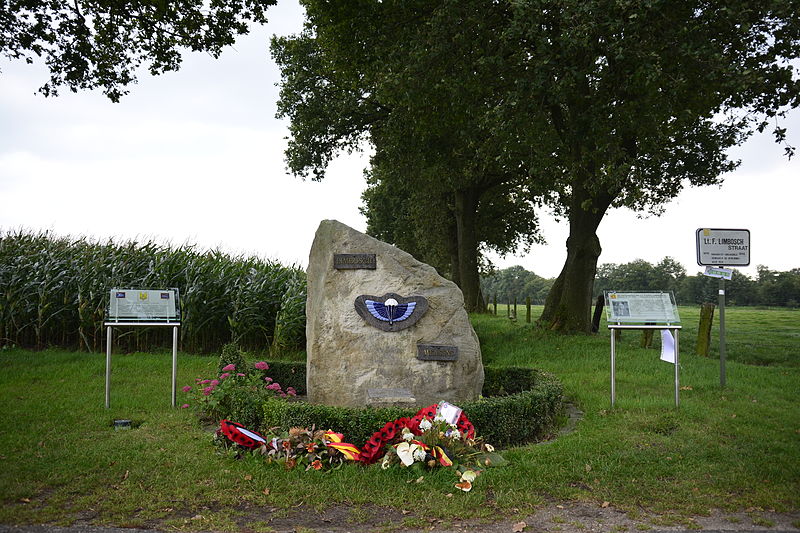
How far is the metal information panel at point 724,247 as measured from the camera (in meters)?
10.4

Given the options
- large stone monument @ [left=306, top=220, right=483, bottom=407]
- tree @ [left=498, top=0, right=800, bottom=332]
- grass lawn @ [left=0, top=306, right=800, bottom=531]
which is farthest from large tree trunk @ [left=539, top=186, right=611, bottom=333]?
large stone monument @ [left=306, top=220, right=483, bottom=407]

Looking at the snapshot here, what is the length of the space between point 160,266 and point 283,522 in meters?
10.7

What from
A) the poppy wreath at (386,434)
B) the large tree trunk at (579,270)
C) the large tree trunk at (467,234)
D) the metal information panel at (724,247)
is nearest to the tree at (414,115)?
the large tree trunk at (467,234)

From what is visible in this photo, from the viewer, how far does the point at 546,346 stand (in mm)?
14266

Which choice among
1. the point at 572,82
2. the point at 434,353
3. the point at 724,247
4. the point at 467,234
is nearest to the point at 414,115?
the point at 572,82

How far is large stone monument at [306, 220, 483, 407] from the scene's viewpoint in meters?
7.38

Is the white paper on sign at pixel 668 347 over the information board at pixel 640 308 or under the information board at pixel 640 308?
under

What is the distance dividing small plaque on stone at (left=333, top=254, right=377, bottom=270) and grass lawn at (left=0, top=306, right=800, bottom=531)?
2552 millimetres

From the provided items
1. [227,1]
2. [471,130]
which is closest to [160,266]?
[227,1]

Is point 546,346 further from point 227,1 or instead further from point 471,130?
point 227,1

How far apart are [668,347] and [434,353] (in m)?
3.32

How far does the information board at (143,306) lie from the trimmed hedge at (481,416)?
8.34ft

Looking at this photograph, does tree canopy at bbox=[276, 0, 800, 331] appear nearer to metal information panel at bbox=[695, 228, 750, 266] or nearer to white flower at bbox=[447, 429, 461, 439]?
metal information panel at bbox=[695, 228, 750, 266]

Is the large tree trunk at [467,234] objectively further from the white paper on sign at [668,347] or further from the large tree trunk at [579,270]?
the white paper on sign at [668,347]
